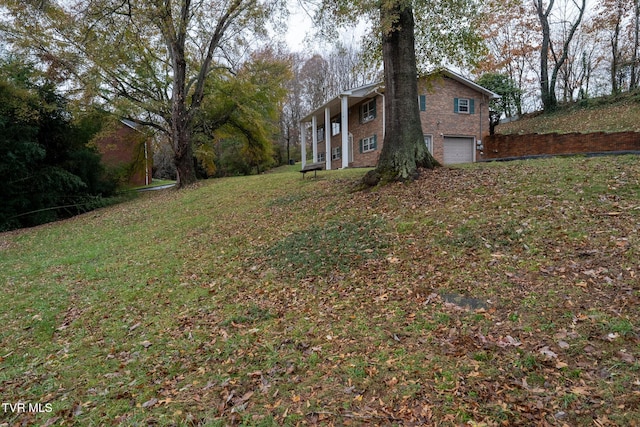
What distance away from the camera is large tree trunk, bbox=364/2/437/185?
326 inches

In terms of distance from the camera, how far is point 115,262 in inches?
308

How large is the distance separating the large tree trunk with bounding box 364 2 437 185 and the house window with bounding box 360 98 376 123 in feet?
37.7

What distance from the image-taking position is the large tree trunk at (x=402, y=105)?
828 cm

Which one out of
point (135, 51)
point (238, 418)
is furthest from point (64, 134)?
point (238, 418)

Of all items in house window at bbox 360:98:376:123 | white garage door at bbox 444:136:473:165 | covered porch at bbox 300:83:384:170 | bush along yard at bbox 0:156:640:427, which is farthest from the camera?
white garage door at bbox 444:136:473:165

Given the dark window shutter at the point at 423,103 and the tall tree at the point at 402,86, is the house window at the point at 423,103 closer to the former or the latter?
the dark window shutter at the point at 423,103

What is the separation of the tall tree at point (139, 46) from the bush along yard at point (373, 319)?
29.4 ft

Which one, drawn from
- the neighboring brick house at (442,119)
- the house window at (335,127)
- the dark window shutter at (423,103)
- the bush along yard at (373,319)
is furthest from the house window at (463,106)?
the bush along yard at (373,319)

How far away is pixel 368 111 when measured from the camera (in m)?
20.5

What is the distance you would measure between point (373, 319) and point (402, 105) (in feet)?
19.6

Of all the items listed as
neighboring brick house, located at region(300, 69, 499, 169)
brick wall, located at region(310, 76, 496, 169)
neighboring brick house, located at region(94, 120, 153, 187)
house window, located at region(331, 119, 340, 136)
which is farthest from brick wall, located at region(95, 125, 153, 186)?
brick wall, located at region(310, 76, 496, 169)

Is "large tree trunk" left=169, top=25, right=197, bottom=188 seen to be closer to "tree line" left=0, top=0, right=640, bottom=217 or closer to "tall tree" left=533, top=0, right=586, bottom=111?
"tree line" left=0, top=0, right=640, bottom=217

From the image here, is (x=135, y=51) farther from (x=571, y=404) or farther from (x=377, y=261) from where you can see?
(x=571, y=404)

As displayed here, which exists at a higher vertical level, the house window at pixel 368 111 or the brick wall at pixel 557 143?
the house window at pixel 368 111
